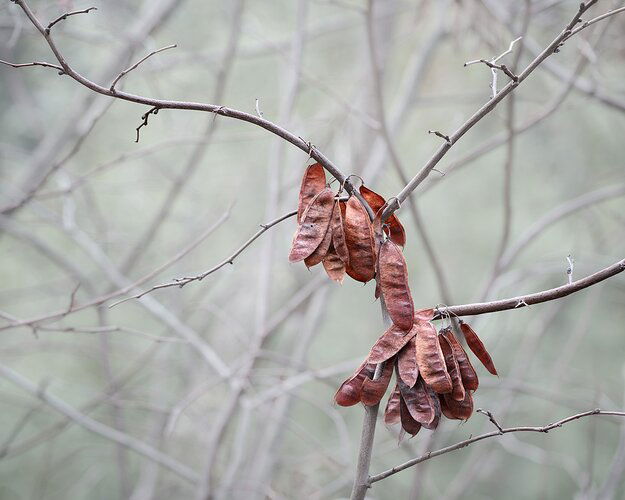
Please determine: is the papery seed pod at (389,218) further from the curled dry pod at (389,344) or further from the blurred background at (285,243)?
the blurred background at (285,243)

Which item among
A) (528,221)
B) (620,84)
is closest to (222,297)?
(528,221)

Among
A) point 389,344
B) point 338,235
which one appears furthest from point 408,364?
point 338,235

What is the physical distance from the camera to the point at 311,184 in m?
0.65

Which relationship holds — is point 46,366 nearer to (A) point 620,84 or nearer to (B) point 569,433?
(B) point 569,433

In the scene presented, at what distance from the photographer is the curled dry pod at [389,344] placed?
0.61 metres

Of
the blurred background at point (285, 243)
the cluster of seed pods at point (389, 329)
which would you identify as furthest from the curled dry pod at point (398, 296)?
the blurred background at point (285, 243)

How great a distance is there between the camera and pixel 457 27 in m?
1.88

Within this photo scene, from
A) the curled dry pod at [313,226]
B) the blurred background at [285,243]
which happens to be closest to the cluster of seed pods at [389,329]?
the curled dry pod at [313,226]

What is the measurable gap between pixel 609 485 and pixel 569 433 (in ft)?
4.55

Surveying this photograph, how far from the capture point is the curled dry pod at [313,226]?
62cm

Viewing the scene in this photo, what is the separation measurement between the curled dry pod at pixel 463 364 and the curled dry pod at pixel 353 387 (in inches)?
3.0

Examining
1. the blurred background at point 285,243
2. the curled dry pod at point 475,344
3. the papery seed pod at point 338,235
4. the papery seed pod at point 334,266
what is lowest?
the curled dry pod at point 475,344

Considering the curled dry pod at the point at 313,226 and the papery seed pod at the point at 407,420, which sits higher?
the curled dry pod at the point at 313,226

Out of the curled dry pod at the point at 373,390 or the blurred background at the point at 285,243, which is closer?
the curled dry pod at the point at 373,390
